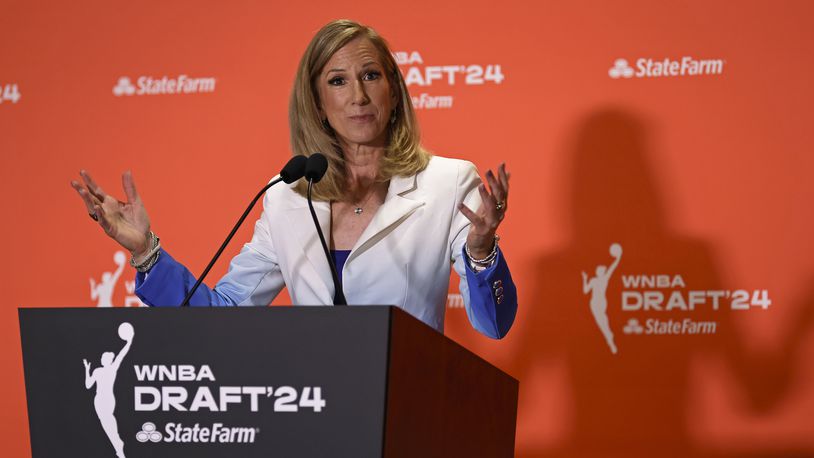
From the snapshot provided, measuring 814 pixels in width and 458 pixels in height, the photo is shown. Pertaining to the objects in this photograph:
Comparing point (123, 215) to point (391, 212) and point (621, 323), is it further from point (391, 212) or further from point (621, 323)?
point (621, 323)

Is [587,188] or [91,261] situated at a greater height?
[587,188]

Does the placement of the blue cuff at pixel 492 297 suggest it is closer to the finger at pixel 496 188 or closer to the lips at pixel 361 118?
the finger at pixel 496 188

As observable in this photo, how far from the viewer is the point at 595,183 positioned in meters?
3.06

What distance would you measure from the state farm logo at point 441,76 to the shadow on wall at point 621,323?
0.38 m

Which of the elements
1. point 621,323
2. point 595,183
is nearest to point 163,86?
point 595,183

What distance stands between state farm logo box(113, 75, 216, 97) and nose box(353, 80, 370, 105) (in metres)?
1.19

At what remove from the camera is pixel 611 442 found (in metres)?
3.02

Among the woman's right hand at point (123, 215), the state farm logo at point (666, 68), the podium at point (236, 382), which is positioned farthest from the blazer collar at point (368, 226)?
the state farm logo at point (666, 68)

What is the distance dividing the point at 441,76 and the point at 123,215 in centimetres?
150

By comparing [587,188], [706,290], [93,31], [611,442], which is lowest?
[611,442]

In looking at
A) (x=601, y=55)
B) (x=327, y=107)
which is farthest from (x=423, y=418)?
(x=601, y=55)

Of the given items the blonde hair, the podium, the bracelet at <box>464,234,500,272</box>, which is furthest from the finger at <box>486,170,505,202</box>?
the blonde hair

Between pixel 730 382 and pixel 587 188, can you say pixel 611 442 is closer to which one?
pixel 730 382

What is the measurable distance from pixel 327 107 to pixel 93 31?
1477 mm
